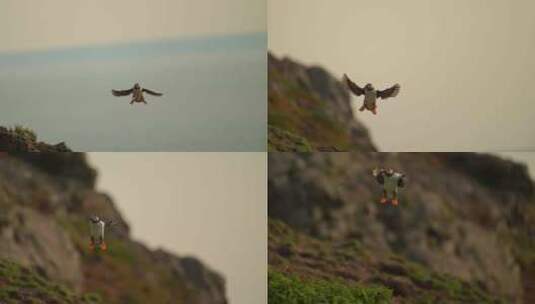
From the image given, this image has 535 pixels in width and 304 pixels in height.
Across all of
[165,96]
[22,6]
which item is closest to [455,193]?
[165,96]

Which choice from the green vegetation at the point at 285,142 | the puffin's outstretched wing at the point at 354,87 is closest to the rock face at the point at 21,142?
the green vegetation at the point at 285,142

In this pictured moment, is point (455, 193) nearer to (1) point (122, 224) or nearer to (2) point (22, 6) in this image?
(1) point (122, 224)

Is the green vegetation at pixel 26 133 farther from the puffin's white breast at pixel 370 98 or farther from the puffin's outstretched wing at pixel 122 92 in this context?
the puffin's white breast at pixel 370 98

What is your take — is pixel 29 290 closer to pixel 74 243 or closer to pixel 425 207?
pixel 74 243

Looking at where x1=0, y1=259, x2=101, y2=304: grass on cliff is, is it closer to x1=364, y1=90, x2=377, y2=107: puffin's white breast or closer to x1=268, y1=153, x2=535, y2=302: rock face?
x1=268, y1=153, x2=535, y2=302: rock face

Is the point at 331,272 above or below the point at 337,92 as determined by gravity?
below

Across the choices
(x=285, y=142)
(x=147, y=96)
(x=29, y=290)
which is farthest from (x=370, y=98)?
(x=29, y=290)
